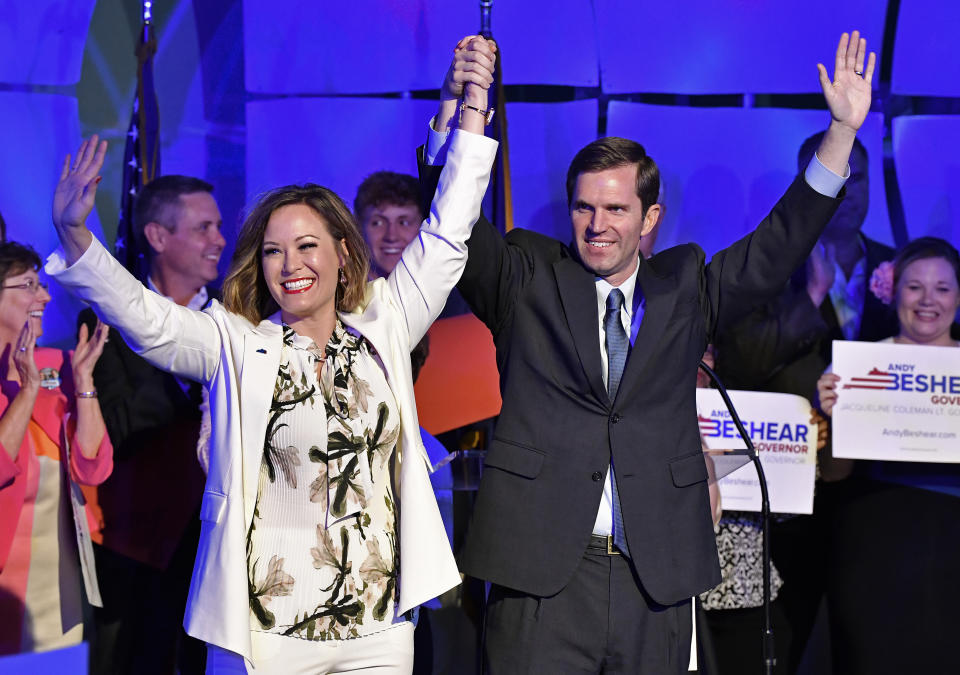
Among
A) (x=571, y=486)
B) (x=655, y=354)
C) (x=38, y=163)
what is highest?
(x=38, y=163)

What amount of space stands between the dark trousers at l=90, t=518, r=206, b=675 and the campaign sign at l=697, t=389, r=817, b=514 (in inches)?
80.9

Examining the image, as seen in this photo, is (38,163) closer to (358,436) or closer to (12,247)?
(12,247)

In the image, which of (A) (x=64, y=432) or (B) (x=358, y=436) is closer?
(B) (x=358, y=436)

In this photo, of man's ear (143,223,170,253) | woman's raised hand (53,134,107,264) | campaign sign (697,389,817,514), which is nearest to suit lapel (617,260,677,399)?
woman's raised hand (53,134,107,264)

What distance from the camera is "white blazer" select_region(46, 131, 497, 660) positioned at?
2119 mm

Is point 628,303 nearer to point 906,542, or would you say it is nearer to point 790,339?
point 790,339

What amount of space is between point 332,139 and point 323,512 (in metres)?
2.30

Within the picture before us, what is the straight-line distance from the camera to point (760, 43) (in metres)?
4.27

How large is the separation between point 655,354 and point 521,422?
374mm

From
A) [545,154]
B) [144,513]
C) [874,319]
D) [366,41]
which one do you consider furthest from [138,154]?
[874,319]

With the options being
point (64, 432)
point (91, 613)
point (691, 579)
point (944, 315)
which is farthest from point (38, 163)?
point (944, 315)

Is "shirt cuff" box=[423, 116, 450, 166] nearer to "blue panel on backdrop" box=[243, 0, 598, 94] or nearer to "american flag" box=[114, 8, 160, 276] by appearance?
"blue panel on backdrop" box=[243, 0, 598, 94]

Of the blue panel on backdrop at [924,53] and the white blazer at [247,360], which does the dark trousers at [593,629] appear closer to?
the white blazer at [247,360]

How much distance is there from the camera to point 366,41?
13.8 ft
